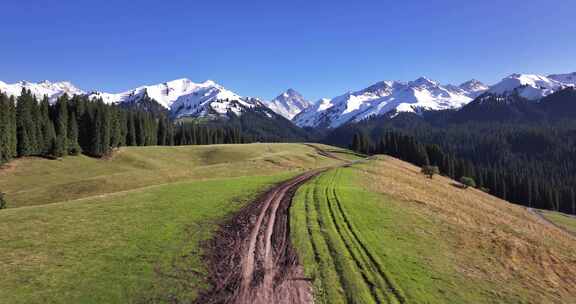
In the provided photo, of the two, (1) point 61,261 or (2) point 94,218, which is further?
(2) point 94,218

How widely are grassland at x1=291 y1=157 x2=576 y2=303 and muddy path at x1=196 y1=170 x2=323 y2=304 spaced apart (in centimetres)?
82

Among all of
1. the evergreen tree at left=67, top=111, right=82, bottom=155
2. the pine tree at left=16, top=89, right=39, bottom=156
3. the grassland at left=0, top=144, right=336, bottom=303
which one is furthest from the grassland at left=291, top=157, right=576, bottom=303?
the evergreen tree at left=67, top=111, right=82, bottom=155

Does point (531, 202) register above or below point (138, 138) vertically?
below

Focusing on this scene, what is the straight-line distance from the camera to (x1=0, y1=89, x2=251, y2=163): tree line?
229ft

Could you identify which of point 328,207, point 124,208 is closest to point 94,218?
point 124,208

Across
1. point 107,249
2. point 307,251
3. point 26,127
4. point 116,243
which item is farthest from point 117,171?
point 307,251

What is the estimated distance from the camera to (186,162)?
91.2 metres

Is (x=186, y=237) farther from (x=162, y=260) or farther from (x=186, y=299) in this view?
(x=186, y=299)

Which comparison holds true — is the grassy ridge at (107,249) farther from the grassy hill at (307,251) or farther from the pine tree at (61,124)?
the pine tree at (61,124)

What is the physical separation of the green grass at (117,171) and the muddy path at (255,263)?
93.9ft

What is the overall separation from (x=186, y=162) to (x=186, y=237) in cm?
7511

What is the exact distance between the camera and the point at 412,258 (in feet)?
60.3

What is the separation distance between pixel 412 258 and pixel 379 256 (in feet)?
7.06

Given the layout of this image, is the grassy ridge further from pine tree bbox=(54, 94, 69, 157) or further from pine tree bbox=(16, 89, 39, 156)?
pine tree bbox=(16, 89, 39, 156)
